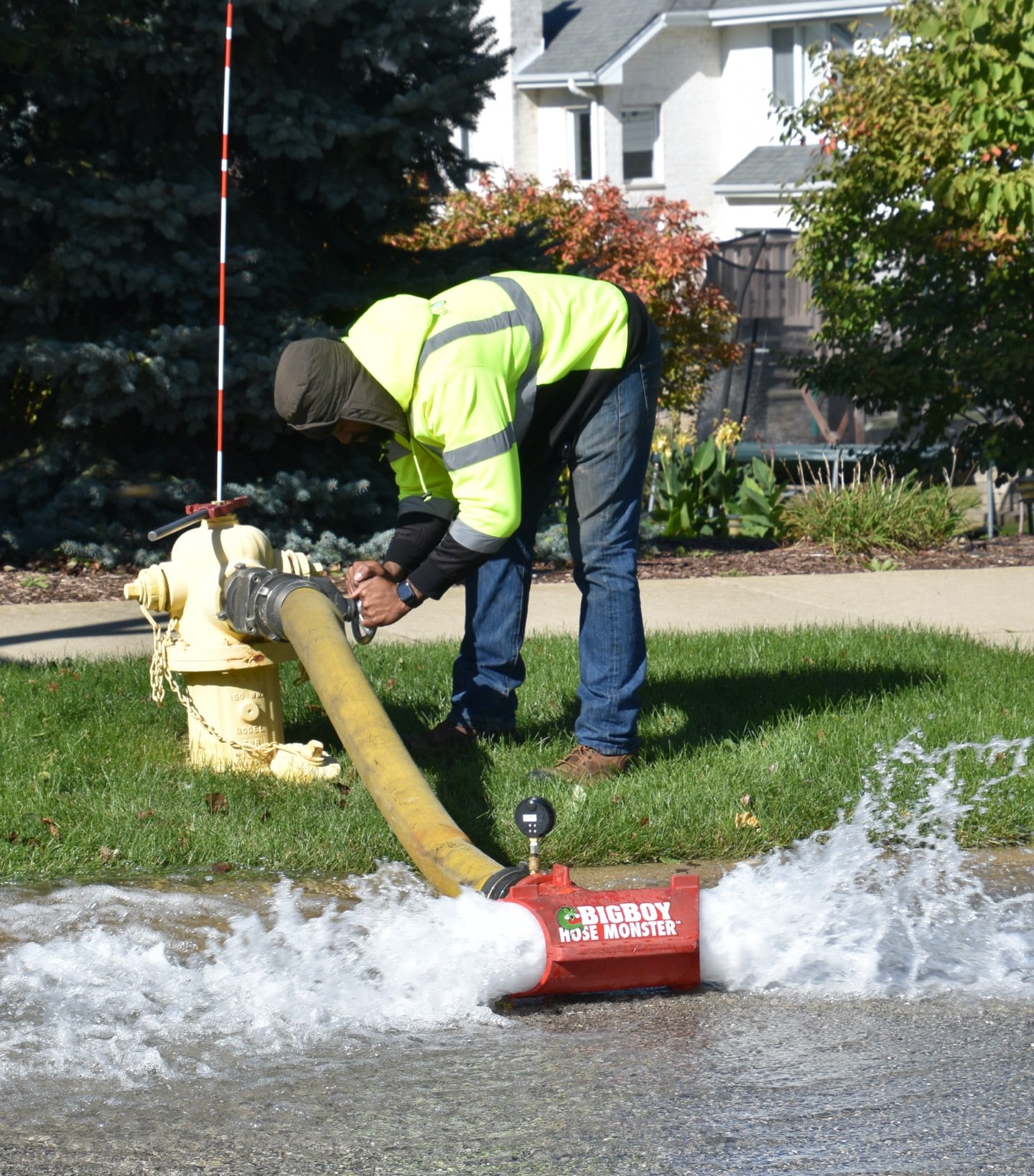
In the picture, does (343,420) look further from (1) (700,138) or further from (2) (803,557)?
(1) (700,138)

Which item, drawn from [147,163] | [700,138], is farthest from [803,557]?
[700,138]

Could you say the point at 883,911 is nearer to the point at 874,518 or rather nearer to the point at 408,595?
the point at 408,595

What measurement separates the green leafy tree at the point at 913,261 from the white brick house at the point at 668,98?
16.3m

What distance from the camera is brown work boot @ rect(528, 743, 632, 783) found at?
4543mm

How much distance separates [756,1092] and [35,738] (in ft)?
9.96

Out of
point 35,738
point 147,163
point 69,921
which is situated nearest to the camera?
point 69,921

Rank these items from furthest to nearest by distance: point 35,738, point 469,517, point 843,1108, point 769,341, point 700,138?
point 700,138 < point 769,341 < point 35,738 < point 469,517 < point 843,1108

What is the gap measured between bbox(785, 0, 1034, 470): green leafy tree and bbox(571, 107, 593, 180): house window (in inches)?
739

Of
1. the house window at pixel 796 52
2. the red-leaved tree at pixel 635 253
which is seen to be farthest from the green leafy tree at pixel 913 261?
the house window at pixel 796 52

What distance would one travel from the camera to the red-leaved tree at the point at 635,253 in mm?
14328

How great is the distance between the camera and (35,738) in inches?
197

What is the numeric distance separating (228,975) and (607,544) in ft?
5.86

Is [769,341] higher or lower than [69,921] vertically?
higher

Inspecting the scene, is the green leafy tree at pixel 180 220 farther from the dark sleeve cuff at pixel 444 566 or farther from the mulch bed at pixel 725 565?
the dark sleeve cuff at pixel 444 566
